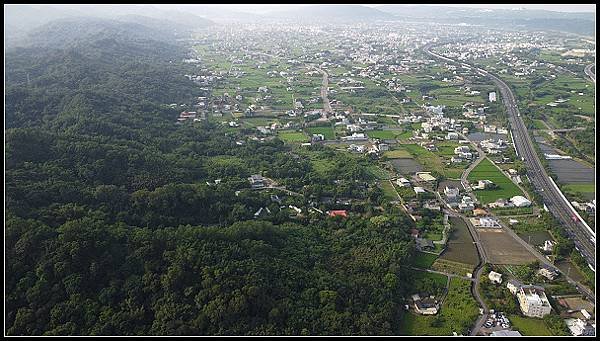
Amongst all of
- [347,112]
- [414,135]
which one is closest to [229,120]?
[347,112]

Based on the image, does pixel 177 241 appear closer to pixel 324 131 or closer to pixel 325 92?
pixel 324 131

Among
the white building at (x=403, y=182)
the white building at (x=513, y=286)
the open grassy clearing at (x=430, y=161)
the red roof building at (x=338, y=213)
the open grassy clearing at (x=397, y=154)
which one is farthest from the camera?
the open grassy clearing at (x=397, y=154)

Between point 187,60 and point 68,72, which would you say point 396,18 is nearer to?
point 187,60

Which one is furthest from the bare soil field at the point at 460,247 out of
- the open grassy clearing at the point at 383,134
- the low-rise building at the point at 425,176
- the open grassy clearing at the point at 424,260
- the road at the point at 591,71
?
the road at the point at 591,71

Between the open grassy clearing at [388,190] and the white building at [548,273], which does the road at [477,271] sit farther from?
the open grassy clearing at [388,190]

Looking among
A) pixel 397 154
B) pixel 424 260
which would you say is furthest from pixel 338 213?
pixel 397 154
